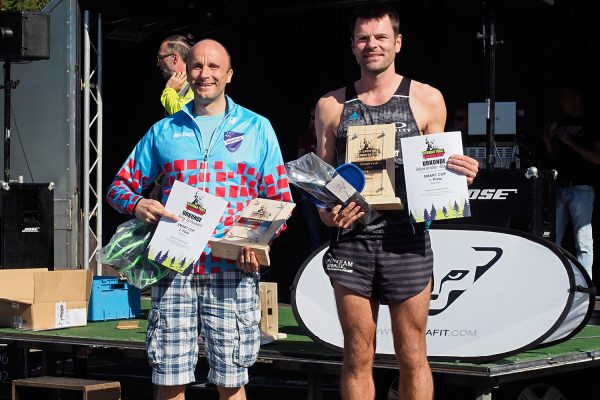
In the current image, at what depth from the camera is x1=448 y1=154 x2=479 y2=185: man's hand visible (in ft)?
13.5

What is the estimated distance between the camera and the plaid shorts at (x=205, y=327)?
4277mm

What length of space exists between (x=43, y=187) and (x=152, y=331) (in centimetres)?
483

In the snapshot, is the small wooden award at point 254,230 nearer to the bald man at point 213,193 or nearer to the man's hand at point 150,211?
the bald man at point 213,193

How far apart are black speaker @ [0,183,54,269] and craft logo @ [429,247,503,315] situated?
160 inches

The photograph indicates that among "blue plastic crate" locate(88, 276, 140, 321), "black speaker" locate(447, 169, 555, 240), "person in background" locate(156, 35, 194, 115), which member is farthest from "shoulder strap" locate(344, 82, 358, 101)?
"blue plastic crate" locate(88, 276, 140, 321)

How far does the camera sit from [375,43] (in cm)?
427

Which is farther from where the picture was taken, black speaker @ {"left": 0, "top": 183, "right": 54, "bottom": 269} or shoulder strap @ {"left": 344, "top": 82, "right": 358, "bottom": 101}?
black speaker @ {"left": 0, "top": 183, "right": 54, "bottom": 269}

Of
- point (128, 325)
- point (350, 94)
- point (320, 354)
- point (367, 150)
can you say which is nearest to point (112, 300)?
point (128, 325)

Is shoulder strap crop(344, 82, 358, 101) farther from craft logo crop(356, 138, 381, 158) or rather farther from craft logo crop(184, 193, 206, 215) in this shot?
craft logo crop(184, 193, 206, 215)

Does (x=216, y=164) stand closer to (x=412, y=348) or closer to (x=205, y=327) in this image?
(x=205, y=327)

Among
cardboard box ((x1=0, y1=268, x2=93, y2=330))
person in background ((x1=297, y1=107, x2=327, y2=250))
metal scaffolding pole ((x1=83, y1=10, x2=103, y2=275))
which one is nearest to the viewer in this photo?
cardboard box ((x1=0, y1=268, x2=93, y2=330))

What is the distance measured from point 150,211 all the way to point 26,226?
4684mm

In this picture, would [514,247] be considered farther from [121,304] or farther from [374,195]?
[121,304]

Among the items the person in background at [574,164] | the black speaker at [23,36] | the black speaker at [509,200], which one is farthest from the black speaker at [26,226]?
the person in background at [574,164]
